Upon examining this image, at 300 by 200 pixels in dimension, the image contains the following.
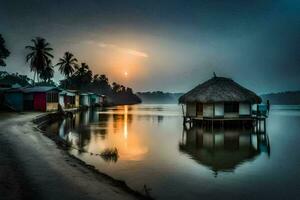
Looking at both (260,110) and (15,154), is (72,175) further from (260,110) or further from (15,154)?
(260,110)

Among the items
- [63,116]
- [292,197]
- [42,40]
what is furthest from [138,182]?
[42,40]

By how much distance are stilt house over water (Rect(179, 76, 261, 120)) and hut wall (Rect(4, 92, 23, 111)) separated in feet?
88.1

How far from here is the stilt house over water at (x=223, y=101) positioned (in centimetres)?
3281

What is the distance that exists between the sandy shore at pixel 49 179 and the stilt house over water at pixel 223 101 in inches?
870

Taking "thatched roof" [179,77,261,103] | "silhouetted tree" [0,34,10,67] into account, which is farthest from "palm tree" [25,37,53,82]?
"thatched roof" [179,77,261,103]

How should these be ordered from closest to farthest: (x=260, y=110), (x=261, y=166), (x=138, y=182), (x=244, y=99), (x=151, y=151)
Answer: (x=138, y=182), (x=261, y=166), (x=151, y=151), (x=244, y=99), (x=260, y=110)

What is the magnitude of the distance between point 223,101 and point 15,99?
105 feet

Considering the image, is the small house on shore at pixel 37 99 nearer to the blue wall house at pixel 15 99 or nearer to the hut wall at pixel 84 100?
the blue wall house at pixel 15 99

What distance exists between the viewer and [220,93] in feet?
109

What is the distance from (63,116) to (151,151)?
2714 cm

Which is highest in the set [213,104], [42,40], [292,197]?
[42,40]

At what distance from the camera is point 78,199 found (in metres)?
8.00

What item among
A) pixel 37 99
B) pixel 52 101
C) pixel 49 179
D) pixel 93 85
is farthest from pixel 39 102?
pixel 93 85

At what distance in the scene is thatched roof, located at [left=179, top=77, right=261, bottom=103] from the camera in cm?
3269
